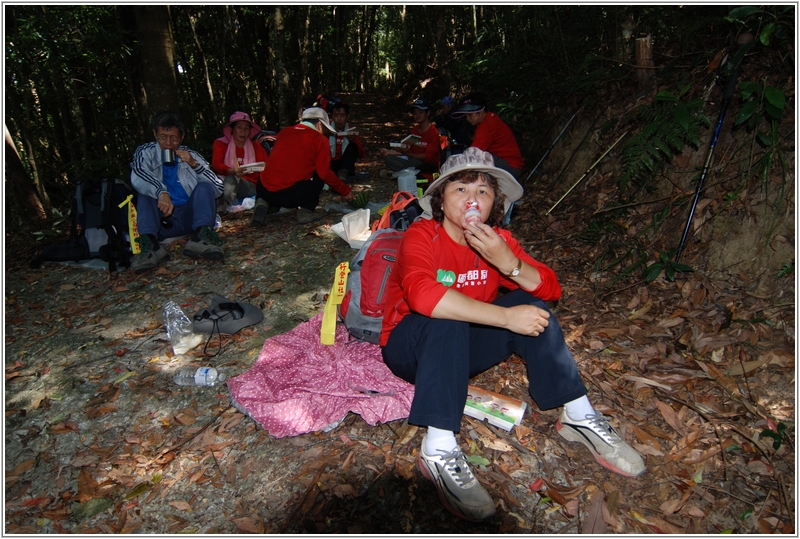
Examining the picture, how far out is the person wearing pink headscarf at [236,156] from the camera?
7254mm

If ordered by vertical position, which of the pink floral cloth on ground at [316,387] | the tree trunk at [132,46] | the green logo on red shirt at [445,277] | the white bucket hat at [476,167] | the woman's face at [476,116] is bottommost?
the pink floral cloth on ground at [316,387]

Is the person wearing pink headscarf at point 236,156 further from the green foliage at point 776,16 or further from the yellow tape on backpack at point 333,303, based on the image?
the green foliage at point 776,16

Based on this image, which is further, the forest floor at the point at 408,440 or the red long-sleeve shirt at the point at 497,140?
the red long-sleeve shirt at the point at 497,140

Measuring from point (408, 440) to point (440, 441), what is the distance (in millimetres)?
478

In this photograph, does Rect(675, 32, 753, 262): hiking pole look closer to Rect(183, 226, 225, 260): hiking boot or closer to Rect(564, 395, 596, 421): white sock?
Rect(564, 395, 596, 421): white sock

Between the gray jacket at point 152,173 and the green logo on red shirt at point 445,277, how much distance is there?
13.9ft

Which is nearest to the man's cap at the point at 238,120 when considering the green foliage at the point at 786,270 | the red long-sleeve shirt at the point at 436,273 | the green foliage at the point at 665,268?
the red long-sleeve shirt at the point at 436,273

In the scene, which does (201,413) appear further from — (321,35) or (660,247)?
(321,35)

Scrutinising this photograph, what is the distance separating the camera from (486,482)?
2664 millimetres

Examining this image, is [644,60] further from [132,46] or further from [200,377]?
[132,46]

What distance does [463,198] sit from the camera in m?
2.71

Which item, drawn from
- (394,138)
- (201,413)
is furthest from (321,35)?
(201,413)

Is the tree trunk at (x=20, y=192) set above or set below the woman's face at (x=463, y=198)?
below

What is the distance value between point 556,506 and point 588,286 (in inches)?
97.6
